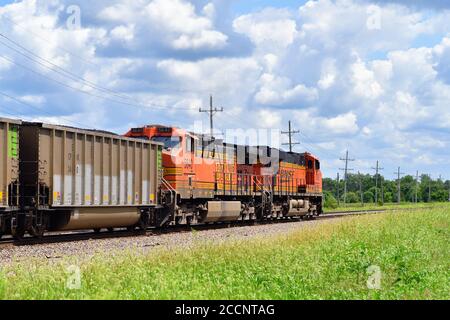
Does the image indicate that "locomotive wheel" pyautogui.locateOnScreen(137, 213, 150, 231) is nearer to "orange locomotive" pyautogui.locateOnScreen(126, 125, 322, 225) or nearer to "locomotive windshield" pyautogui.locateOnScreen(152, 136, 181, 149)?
"orange locomotive" pyautogui.locateOnScreen(126, 125, 322, 225)

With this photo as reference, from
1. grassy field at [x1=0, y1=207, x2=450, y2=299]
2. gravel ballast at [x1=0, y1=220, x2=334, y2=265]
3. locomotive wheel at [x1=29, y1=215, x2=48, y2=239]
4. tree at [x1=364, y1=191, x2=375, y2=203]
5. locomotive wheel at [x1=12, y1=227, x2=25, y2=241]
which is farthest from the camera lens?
tree at [x1=364, y1=191, x2=375, y2=203]

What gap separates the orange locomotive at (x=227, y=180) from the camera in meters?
25.7

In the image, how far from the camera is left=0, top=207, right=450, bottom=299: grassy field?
9539 millimetres

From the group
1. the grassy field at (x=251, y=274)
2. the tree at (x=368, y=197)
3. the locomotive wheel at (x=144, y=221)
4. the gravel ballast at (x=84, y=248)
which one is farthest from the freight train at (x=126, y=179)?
the tree at (x=368, y=197)

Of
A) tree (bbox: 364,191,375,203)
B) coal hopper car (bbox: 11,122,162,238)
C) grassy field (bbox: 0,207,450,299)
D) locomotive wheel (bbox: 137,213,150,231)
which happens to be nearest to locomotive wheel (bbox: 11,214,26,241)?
coal hopper car (bbox: 11,122,162,238)

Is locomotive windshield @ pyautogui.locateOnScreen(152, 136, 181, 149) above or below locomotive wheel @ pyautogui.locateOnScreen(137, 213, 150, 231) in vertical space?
above

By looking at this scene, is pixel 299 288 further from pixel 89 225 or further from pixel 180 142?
pixel 180 142

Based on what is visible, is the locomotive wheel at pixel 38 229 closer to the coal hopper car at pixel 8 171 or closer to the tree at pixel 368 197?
the coal hopper car at pixel 8 171

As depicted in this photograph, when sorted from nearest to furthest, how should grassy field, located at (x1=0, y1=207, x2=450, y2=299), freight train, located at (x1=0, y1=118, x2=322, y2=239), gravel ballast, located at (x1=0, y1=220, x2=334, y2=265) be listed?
grassy field, located at (x1=0, y1=207, x2=450, y2=299) → gravel ballast, located at (x1=0, y1=220, x2=334, y2=265) → freight train, located at (x1=0, y1=118, x2=322, y2=239)

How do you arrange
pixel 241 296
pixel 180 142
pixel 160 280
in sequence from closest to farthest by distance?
pixel 241 296, pixel 160 280, pixel 180 142
